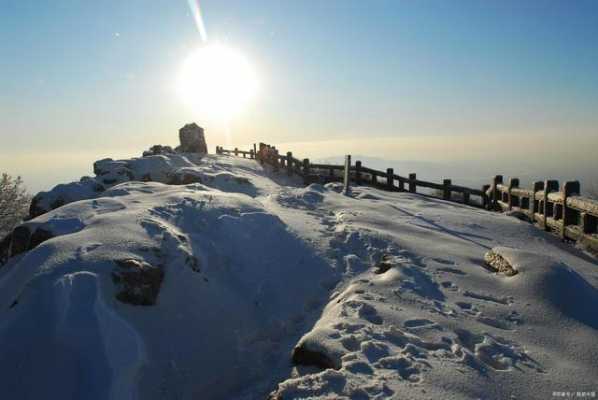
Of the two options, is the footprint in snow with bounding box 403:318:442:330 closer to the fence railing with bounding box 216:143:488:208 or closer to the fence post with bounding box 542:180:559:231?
the fence post with bounding box 542:180:559:231

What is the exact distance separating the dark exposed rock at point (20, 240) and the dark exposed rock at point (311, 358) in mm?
5883

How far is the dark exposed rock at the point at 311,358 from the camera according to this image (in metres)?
4.32

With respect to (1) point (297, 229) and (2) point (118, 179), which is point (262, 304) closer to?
(1) point (297, 229)

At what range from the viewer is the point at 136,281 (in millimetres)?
5621

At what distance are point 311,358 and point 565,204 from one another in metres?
8.37

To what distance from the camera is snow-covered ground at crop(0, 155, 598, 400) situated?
410 cm

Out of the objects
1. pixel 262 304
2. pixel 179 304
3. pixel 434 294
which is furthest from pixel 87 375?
pixel 434 294

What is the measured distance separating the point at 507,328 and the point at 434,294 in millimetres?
1131

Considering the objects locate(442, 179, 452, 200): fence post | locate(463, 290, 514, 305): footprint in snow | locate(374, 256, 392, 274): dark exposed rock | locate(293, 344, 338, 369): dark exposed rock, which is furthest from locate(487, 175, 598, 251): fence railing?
locate(293, 344, 338, 369): dark exposed rock

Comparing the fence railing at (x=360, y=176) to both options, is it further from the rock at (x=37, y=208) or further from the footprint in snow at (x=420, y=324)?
the rock at (x=37, y=208)

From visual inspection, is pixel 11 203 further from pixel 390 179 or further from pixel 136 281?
pixel 136 281

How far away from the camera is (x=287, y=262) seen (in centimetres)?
754

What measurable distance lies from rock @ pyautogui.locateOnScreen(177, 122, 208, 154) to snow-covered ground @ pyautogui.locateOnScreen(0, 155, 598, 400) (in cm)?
2832

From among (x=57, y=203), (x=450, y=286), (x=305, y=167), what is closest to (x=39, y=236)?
(x=450, y=286)
